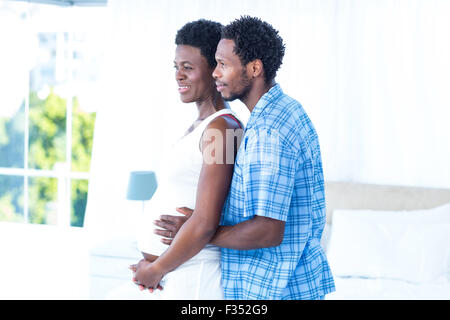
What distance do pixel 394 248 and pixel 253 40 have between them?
2.03m

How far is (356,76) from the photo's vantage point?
346 cm

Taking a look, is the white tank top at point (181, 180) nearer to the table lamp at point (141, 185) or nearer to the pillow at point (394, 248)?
the pillow at point (394, 248)

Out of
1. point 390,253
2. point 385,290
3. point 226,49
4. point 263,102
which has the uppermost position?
point 226,49

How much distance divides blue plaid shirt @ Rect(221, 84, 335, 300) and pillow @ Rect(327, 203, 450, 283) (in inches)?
65.4

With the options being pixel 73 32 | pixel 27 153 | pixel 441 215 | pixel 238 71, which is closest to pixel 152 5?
pixel 73 32

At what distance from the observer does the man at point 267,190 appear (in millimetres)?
→ 1164

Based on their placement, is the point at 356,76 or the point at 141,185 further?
the point at 141,185

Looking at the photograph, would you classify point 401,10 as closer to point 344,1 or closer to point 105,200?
point 344,1

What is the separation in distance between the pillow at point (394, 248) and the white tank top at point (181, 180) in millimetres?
1802

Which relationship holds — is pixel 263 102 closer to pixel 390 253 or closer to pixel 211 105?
pixel 211 105

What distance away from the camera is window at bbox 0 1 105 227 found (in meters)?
4.78

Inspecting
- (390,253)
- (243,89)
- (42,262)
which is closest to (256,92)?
(243,89)

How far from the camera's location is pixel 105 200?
12.9 ft

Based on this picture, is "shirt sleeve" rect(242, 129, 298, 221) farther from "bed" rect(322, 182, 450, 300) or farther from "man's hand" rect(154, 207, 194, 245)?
"bed" rect(322, 182, 450, 300)
